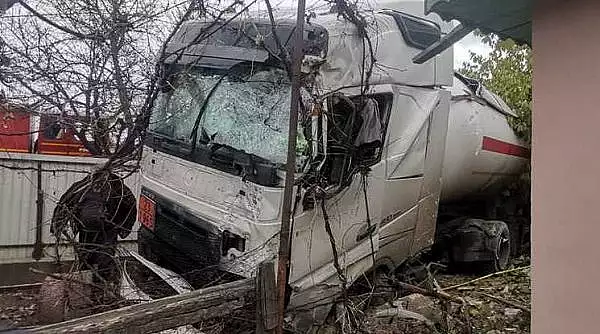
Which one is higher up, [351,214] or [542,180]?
[542,180]

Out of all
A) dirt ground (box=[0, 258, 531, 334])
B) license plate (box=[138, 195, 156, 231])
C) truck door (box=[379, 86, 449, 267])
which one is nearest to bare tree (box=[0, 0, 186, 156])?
license plate (box=[138, 195, 156, 231])

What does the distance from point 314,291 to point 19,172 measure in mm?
4357

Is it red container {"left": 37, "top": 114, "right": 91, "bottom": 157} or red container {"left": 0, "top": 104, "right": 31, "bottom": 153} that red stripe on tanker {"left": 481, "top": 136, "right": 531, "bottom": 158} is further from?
red container {"left": 0, "top": 104, "right": 31, "bottom": 153}

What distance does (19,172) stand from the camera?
7.15 metres

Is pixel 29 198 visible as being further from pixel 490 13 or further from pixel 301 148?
pixel 490 13

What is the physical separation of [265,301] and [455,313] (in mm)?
2657

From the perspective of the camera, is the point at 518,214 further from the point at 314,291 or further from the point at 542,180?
the point at 542,180

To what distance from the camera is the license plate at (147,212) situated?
5512mm

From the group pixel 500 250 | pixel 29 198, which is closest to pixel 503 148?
pixel 500 250

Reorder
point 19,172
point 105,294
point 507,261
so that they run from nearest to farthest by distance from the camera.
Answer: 1. point 105,294
2. point 19,172
3. point 507,261

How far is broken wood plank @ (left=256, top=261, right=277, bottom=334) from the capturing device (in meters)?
3.59

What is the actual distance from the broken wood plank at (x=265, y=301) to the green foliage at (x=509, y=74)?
622 centimetres

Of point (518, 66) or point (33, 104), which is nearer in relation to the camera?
point (33, 104)

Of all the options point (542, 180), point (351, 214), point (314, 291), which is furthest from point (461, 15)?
point (314, 291)
